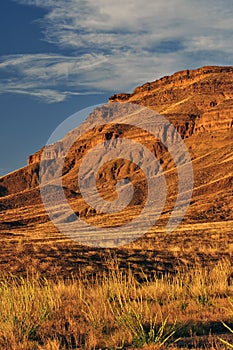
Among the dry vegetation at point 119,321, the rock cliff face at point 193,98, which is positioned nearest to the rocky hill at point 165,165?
the rock cliff face at point 193,98

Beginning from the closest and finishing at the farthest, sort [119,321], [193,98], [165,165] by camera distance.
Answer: [119,321]
[165,165]
[193,98]

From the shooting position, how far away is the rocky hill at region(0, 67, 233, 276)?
5225 cm

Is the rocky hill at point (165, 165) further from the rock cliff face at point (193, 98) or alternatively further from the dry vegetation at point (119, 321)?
the dry vegetation at point (119, 321)

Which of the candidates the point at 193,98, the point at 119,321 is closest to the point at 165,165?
the point at 193,98

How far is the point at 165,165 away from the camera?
89188mm

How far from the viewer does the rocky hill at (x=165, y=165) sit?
171ft

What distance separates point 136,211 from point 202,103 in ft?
161

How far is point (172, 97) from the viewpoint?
125m

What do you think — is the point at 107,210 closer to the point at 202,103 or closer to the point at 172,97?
the point at 202,103

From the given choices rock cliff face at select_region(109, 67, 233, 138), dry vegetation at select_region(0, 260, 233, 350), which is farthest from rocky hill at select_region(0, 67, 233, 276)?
dry vegetation at select_region(0, 260, 233, 350)

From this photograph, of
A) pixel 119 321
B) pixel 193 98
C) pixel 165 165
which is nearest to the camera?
pixel 119 321

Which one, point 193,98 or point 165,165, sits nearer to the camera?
point 165,165

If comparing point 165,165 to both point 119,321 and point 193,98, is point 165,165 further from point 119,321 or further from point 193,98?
point 119,321

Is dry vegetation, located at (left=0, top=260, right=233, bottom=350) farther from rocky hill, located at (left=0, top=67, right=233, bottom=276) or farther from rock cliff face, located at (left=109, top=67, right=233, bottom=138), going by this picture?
rock cliff face, located at (left=109, top=67, right=233, bottom=138)
